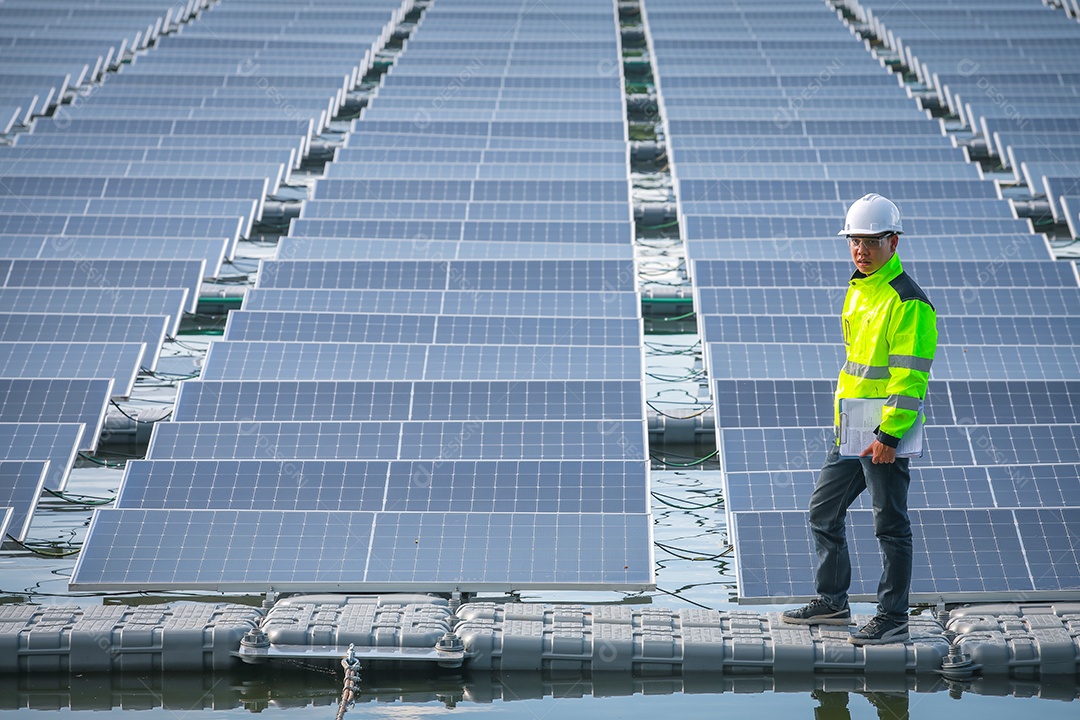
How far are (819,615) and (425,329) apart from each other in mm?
5986

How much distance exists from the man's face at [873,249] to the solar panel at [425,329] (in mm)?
5217

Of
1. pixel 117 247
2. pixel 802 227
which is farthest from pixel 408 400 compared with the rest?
pixel 802 227

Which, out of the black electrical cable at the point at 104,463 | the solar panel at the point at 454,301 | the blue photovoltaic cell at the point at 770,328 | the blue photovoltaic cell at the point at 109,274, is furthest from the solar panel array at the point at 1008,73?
the black electrical cable at the point at 104,463

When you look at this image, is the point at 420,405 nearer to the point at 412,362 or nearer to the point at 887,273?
the point at 412,362

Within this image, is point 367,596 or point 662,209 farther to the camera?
point 662,209

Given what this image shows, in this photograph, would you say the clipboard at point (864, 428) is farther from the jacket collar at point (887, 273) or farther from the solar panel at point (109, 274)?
the solar panel at point (109, 274)

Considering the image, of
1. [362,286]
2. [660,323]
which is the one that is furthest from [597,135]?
[362,286]

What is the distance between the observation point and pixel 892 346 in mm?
6562

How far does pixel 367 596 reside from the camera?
25.6 ft

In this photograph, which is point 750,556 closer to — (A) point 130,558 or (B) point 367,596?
(B) point 367,596

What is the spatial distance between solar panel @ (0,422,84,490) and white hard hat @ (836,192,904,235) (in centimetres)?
585

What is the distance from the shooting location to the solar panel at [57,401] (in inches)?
400

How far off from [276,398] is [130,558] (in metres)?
2.59

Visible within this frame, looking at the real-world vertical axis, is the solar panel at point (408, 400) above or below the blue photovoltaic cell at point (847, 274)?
below
